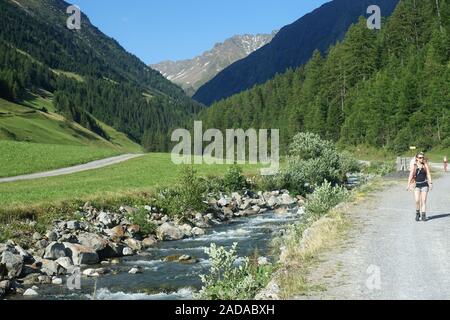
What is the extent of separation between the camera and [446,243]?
1445 cm

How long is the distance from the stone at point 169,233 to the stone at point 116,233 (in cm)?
225

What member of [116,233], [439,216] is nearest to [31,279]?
[116,233]

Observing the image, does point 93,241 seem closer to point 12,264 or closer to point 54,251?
point 54,251

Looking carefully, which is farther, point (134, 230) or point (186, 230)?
point (186, 230)

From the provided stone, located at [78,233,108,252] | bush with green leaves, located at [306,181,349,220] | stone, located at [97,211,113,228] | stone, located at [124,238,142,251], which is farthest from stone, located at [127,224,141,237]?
bush with green leaves, located at [306,181,349,220]

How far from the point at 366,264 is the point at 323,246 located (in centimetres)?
251

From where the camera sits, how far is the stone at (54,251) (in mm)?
21734

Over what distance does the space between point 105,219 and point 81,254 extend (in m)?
7.10

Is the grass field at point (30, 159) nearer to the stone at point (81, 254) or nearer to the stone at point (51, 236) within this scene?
the stone at point (51, 236)

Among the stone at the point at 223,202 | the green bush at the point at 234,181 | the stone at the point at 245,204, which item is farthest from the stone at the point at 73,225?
the green bush at the point at 234,181

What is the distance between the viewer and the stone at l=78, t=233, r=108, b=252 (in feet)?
76.9

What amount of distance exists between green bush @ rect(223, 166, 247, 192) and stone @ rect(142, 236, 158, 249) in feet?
60.4

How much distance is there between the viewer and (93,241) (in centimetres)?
2389

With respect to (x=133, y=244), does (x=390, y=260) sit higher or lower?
higher
